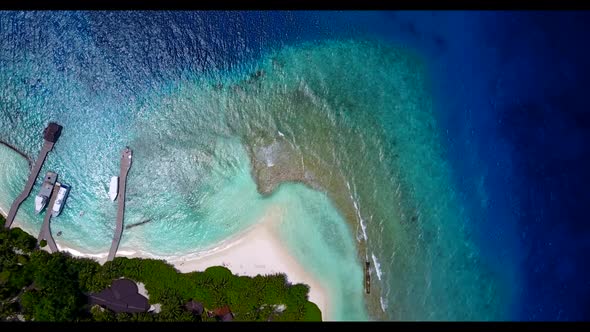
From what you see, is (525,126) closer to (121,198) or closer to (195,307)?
(195,307)

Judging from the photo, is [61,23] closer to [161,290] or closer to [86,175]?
[86,175]

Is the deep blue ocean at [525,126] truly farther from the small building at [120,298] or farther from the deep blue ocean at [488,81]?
the small building at [120,298]

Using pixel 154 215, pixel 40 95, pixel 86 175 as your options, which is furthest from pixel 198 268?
pixel 40 95

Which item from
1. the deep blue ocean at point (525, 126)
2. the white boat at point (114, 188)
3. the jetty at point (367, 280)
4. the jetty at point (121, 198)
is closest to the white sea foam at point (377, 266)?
the jetty at point (367, 280)

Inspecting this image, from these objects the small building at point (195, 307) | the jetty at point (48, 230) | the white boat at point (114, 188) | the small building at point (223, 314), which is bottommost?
the small building at point (223, 314)

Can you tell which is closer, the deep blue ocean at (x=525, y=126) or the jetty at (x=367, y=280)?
the jetty at (x=367, y=280)

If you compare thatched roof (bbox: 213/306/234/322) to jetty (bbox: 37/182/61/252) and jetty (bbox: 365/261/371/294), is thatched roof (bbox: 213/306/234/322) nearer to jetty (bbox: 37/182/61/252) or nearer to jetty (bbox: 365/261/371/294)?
jetty (bbox: 365/261/371/294)
